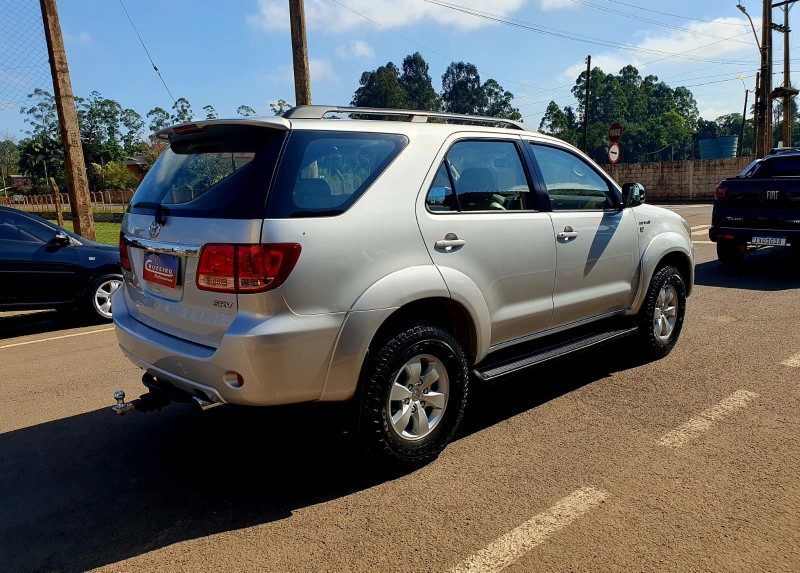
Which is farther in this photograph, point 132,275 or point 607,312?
point 607,312

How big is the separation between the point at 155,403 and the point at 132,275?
0.76 meters

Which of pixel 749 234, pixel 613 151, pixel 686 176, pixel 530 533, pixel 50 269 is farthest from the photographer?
pixel 686 176

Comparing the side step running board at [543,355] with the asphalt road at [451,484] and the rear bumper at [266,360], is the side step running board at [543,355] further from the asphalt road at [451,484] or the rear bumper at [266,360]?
the rear bumper at [266,360]

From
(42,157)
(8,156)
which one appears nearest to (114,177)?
(42,157)

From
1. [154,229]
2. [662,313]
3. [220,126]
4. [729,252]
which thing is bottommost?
[729,252]

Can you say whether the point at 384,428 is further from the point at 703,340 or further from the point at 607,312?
the point at 703,340

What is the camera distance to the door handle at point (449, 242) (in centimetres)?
338

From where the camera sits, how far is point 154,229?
3295 millimetres

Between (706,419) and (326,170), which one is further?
(706,419)

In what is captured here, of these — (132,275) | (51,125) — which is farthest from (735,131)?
(132,275)

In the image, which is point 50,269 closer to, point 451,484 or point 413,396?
point 413,396

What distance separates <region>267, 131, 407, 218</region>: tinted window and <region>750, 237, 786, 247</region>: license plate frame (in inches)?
297

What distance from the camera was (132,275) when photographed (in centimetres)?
360

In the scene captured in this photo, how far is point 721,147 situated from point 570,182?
44.4 metres
